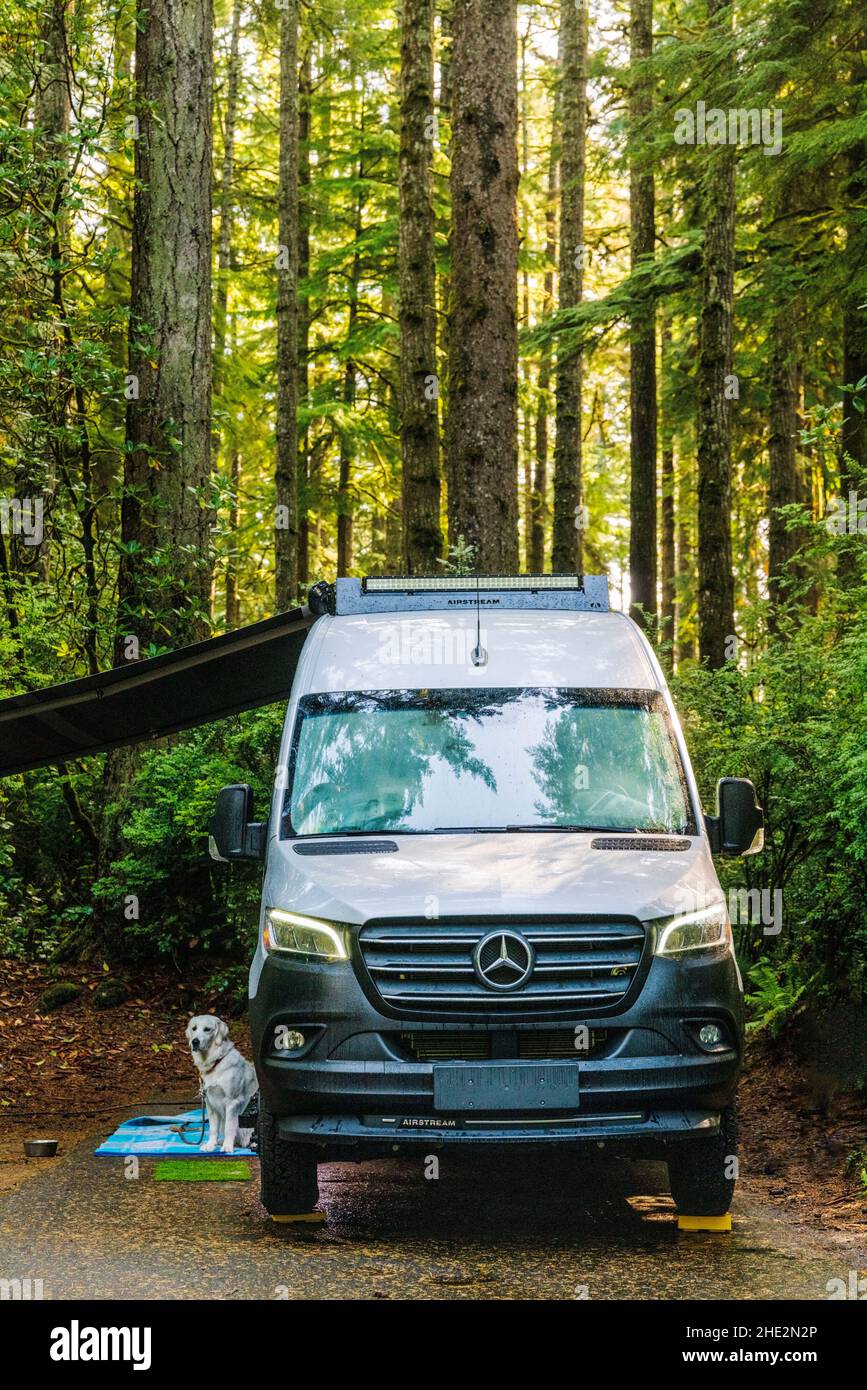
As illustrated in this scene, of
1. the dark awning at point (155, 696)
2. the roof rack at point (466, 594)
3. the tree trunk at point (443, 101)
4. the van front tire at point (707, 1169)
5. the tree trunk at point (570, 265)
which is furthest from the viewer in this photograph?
the tree trunk at point (443, 101)

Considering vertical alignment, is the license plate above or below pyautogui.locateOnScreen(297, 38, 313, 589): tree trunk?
below

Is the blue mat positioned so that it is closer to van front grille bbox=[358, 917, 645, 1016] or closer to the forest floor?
the forest floor

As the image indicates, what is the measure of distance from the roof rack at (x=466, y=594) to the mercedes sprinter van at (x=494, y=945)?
3.09ft

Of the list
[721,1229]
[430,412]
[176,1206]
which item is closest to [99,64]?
[430,412]

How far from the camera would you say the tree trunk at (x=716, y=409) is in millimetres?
17516

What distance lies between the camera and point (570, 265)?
982 inches

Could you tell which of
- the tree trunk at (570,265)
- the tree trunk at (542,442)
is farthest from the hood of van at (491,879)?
the tree trunk at (542,442)

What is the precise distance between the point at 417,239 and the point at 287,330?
6124 mm

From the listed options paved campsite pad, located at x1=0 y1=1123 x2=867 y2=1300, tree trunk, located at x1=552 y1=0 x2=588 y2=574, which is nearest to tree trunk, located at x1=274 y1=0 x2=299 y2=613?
tree trunk, located at x1=552 y1=0 x2=588 y2=574

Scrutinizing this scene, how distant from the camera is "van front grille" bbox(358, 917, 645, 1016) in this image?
5.91m

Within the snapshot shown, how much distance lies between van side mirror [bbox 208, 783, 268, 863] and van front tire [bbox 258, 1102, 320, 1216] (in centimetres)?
133

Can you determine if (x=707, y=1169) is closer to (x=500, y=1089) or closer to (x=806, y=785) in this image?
(x=500, y=1089)

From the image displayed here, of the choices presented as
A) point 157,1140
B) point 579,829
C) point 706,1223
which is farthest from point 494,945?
point 157,1140

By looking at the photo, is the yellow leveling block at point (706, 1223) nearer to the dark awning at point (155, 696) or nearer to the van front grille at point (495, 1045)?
the van front grille at point (495, 1045)
